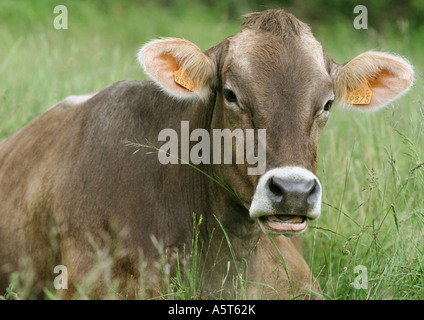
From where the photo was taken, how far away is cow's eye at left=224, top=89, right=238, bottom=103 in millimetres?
3934

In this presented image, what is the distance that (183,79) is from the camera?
4.11 m

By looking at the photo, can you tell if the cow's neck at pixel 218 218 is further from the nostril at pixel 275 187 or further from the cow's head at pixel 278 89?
the nostril at pixel 275 187

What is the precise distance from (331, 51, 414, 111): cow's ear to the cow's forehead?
0.77 feet

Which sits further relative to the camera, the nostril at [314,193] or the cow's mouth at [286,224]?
the cow's mouth at [286,224]

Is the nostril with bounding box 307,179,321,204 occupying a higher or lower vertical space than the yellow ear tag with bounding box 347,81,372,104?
lower

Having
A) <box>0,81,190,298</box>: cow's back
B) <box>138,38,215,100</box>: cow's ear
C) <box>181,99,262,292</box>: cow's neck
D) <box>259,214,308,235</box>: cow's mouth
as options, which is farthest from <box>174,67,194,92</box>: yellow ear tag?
<box>259,214,308,235</box>: cow's mouth

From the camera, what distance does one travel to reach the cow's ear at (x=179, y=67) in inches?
159

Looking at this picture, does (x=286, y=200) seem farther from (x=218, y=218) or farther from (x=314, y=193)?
(x=218, y=218)

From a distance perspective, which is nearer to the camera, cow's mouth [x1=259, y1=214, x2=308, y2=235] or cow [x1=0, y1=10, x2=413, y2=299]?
cow's mouth [x1=259, y1=214, x2=308, y2=235]

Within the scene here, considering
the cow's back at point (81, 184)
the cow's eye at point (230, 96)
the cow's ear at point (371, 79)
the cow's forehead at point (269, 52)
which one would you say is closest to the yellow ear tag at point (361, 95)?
the cow's ear at point (371, 79)

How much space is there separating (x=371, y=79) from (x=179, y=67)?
1.21 metres

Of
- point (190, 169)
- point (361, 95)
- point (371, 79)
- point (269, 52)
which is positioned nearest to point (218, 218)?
point (190, 169)

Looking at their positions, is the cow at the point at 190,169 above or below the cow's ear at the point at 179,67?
below

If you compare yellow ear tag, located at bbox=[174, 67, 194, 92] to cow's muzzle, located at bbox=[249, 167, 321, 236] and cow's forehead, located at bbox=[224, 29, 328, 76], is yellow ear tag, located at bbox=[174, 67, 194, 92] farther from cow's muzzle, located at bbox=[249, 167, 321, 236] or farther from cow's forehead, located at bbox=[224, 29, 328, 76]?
cow's muzzle, located at bbox=[249, 167, 321, 236]
